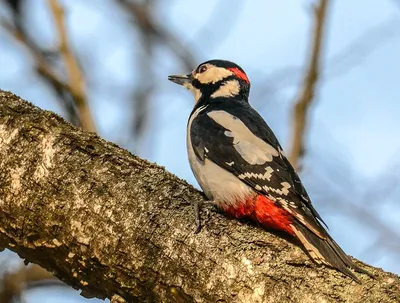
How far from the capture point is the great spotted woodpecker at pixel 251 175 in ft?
9.98

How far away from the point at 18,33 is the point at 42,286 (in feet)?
7.86

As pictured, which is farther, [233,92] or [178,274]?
[233,92]

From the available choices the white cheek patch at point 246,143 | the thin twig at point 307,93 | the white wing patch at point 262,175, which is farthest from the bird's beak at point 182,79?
the white wing patch at point 262,175

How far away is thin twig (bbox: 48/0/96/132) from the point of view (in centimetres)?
473

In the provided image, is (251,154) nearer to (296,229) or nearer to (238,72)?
(296,229)

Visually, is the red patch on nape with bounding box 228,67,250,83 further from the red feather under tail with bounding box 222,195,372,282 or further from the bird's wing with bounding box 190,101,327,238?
the red feather under tail with bounding box 222,195,372,282

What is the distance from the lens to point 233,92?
457 centimetres

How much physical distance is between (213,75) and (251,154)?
1154mm

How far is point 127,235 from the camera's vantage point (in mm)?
2834

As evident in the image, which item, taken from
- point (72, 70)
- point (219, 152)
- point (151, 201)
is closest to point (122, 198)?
point (151, 201)

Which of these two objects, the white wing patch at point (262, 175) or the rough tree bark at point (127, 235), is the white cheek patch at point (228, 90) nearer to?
the white wing patch at point (262, 175)

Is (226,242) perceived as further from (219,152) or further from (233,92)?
(233,92)

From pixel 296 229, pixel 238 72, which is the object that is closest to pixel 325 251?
pixel 296 229

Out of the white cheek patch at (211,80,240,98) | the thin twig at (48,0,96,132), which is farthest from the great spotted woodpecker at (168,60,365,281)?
the thin twig at (48,0,96,132)
